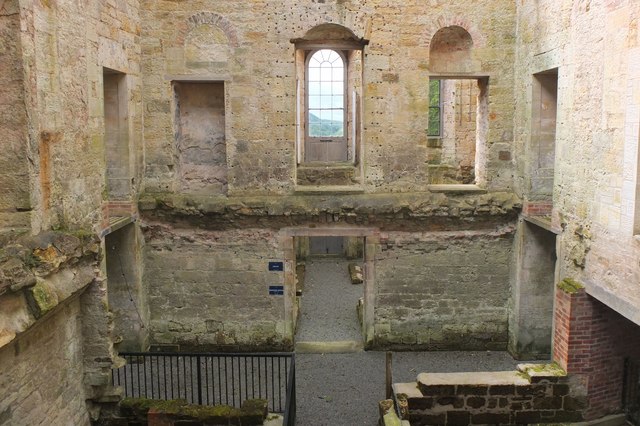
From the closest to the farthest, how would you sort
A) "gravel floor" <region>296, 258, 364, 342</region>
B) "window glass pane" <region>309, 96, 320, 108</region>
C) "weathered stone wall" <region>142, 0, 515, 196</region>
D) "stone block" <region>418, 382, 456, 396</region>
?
"stone block" <region>418, 382, 456, 396</region> < "weathered stone wall" <region>142, 0, 515, 196</region> < "gravel floor" <region>296, 258, 364, 342</region> < "window glass pane" <region>309, 96, 320, 108</region>

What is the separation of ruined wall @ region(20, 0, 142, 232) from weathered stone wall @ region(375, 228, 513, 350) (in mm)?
5200

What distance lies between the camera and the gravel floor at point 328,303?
11.8 metres

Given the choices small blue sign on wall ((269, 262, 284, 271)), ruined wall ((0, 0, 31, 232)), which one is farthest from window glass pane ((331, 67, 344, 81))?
ruined wall ((0, 0, 31, 232))

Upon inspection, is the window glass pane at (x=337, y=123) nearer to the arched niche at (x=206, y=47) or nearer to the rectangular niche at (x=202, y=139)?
the rectangular niche at (x=202, y=139)

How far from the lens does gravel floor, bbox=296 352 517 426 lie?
8828 millimetres

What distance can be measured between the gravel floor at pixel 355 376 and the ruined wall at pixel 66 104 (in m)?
4.31

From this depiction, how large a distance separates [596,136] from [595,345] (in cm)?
284

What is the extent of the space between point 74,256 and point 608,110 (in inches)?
253

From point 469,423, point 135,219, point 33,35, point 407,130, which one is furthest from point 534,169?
point 33,35

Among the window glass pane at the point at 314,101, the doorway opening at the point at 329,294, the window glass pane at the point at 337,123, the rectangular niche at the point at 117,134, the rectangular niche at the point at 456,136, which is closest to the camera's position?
the rectangular niche at the point at 117,134

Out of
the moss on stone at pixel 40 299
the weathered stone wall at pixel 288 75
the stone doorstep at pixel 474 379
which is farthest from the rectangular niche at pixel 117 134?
the stone doorstep at pixel 474 379

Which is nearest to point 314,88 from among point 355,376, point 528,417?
point 355,376

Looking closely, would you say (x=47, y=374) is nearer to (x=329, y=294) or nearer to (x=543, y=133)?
(x=543, y=133)

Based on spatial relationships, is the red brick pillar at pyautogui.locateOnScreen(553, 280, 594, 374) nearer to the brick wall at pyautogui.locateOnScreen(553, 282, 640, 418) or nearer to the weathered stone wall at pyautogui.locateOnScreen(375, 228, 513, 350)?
the brick wall at pyautogui.locateOnScreen(553, 282, 640, 418)
